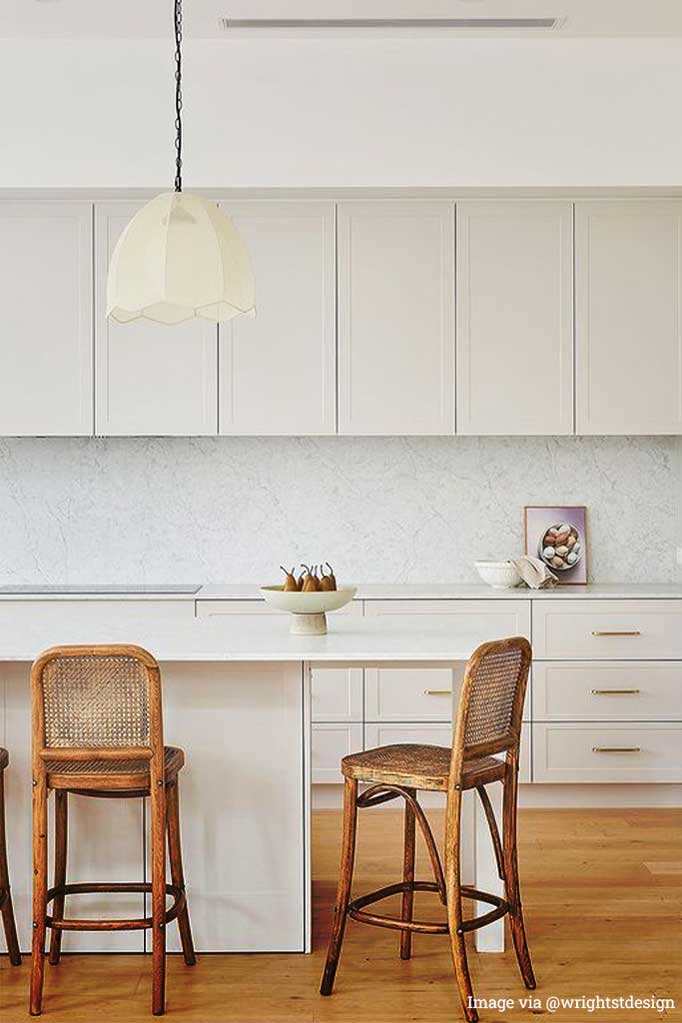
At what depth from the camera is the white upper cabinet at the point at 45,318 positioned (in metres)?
5.00

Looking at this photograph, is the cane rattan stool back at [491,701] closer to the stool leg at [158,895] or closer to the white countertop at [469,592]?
the stool leg at [158,895]

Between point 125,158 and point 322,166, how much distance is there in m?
0.79

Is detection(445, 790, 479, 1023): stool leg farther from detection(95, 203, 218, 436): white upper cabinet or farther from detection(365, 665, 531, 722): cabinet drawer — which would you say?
detection(95, 203, 218, 436): white upper cabinet

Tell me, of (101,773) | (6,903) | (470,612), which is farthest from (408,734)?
(101,773)

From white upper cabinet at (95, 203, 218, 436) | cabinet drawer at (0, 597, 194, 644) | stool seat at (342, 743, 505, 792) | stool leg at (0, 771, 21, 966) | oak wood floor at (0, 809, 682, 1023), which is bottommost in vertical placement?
oak wood floor at (0, 809, 682, 1023)

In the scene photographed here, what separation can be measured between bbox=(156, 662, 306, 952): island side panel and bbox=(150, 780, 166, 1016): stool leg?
1.32ft

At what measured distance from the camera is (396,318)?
198 inches

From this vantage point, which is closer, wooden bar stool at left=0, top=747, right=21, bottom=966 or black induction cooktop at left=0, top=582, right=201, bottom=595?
wooden bar stool at left=0, top=747, right=21, bottom=966

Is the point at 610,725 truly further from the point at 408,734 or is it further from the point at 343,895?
the point at 343,895

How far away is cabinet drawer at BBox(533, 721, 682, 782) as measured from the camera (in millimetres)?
4895

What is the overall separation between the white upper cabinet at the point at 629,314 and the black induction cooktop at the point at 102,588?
5.90 ft

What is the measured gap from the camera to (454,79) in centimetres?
493

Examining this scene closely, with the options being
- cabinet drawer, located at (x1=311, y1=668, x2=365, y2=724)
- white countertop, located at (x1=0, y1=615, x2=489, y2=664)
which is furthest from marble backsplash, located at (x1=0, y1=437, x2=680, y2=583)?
white countertop, located at (x1=0, y1=615, x2=489, y2=664)

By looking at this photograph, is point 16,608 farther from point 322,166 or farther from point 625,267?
point 625,267
